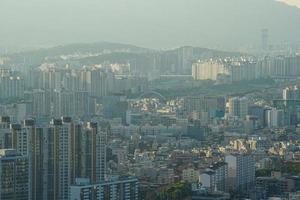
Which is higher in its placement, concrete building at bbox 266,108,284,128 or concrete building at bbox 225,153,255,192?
concrete building at bbox 266,108,284,128

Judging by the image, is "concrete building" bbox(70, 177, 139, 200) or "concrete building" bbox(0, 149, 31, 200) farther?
"concrete building" bbox(0, 149, 31, 200)

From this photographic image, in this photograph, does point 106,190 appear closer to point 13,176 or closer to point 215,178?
point 13,176

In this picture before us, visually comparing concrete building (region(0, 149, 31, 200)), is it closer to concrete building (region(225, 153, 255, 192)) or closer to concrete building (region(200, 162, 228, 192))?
concrete building (region(200, 162, 228, 192))

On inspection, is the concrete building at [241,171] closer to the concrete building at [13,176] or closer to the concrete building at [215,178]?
the concrete building at [215,178]

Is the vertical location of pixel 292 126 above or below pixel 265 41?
below

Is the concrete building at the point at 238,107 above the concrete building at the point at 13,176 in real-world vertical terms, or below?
above

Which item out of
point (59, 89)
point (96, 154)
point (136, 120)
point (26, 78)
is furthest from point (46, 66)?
point (96, 154)

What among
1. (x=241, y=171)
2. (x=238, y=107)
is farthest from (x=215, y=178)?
(x=238, y=107)

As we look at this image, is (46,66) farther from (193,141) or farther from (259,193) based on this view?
(259,193)

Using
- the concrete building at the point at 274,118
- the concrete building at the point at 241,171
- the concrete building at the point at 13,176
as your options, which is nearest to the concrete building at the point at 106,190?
the concrete building at the point at 13,176

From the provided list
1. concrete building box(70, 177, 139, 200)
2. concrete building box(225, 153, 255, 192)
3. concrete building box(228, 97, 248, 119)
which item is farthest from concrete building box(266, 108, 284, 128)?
concrete building box(70, 177, 139, 200)

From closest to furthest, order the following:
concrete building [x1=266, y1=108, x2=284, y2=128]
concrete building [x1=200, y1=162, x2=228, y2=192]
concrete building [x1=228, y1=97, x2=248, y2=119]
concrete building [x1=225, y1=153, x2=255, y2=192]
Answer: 1. concrete building [x1=200, y1=162, x2=228, y2=192]
2. concrete building [x1=225, y1=153, x2=255, y2=192]
3. concrete building [x1=266, y1=108, x2=284, y2=128]
4. concrete building [x1=228, y1=97, x2=248, y2=119]
